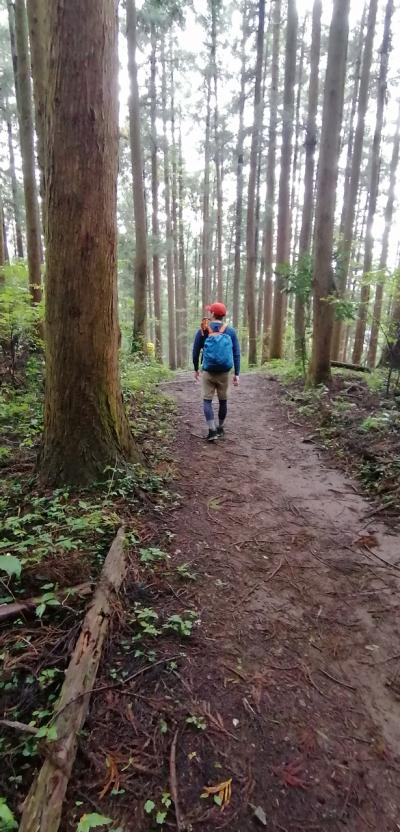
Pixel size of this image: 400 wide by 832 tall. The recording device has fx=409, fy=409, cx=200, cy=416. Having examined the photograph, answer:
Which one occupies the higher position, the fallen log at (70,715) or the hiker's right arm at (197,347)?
the hiker's right arm at (197,347)

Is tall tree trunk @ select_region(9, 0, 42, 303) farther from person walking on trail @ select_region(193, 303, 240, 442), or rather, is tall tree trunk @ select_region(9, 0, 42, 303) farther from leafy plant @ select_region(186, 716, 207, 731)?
leafy plant @ select_region(186, 716, 207, 731)

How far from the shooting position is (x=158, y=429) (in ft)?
21.4

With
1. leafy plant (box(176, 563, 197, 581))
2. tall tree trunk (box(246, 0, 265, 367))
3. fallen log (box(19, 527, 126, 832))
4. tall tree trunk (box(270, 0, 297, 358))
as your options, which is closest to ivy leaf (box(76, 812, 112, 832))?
fallen log (box(19, 527, 126, 832))

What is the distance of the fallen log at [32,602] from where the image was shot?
2.40m

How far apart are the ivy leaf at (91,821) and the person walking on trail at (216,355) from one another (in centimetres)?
498

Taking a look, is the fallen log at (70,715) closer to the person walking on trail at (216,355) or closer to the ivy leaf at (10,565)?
the ivy leaf at (10,565)

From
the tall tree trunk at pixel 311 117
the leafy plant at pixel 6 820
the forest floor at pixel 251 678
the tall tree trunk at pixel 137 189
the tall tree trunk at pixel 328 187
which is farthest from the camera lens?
the tall tree trunk at pixel 311 117

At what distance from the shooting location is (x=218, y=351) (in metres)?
6.16

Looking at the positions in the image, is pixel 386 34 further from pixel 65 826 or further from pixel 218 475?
pixel 65 826

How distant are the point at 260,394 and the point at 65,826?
29.7 feet

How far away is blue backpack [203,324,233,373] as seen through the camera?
243 inches

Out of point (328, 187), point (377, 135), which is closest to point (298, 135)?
point (377, 135)

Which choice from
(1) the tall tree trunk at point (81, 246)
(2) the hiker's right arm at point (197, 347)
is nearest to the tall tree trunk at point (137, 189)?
(2) the hiker's right arm at point (197, 347)

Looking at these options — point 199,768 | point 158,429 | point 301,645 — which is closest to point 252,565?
point 301,645
